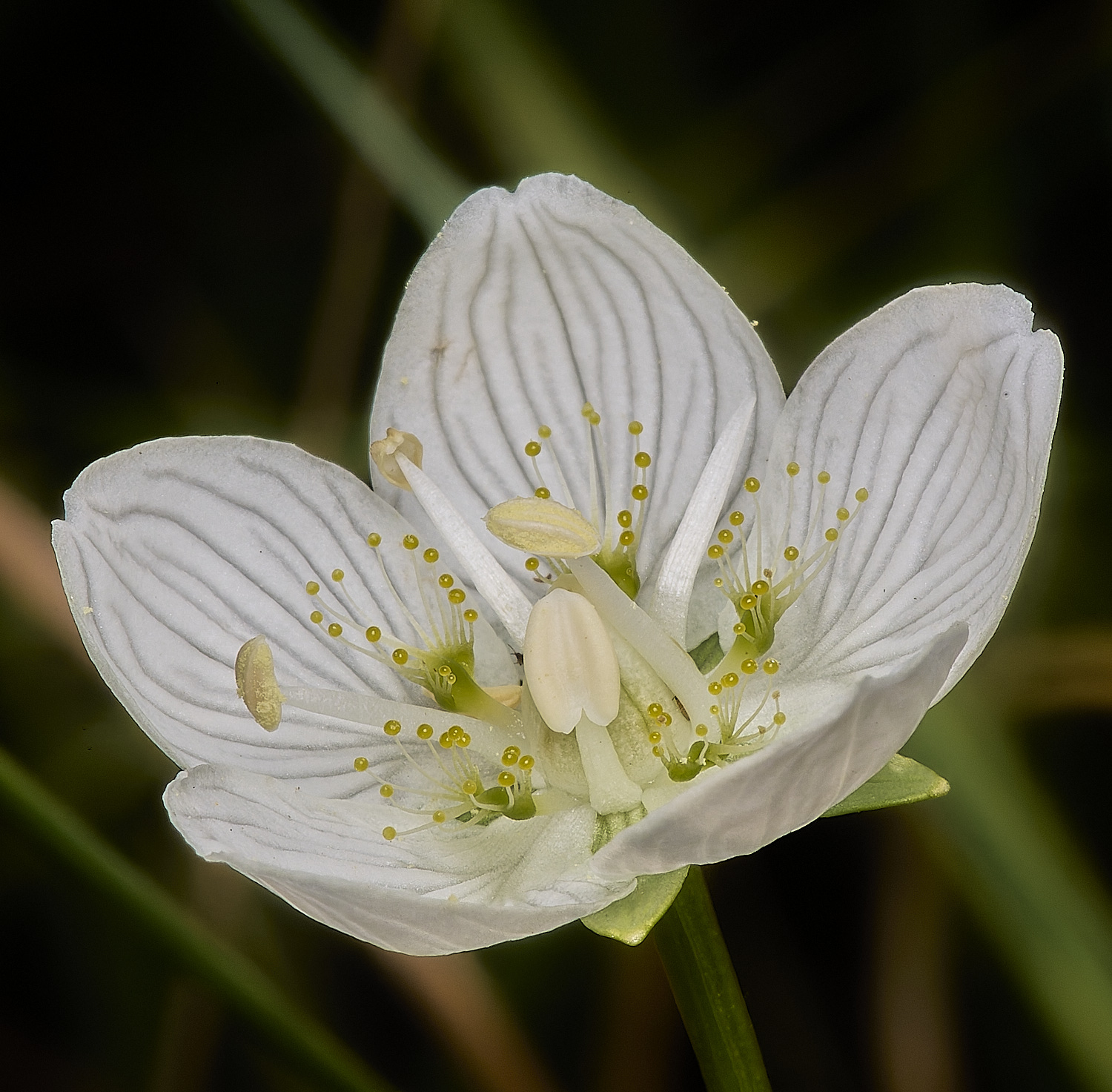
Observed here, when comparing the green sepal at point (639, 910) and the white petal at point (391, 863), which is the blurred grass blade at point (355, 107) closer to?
the white petal at point (391, 863)

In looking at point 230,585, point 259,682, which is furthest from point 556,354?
point 259,682

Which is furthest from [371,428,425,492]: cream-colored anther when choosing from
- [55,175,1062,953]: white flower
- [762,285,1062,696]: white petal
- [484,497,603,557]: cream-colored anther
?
[762,285,1062,696]: white petal

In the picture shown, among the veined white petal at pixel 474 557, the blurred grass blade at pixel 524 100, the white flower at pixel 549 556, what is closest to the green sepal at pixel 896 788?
the white flower at pixel 549 556

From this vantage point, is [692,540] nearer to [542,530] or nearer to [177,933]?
[542,530]

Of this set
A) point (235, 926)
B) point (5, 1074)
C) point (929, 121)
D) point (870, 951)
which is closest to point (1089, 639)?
point (870, 951)

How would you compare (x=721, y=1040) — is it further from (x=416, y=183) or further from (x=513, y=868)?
(x=416, y=183)

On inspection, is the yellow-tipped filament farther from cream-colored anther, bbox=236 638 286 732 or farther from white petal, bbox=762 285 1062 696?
cream-colored anther, bbox=236 638 286 732

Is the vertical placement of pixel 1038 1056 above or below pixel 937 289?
below

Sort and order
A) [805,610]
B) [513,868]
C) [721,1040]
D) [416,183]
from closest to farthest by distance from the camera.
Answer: [721,1040], [513,868], [805,610], [416,183]
